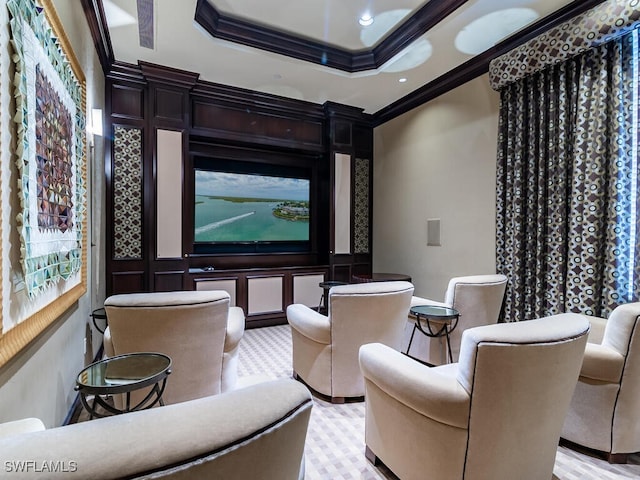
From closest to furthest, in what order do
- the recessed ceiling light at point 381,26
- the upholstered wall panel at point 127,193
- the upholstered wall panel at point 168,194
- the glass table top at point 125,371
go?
the glass table top at point 125,371 → the recessed ceiling light at point 381,26 → the upholstered wall panel at point 127,193 → the upholstered wall panel at point 168,194

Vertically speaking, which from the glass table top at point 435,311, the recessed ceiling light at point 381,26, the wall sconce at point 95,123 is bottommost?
the glass table top at point 435,311

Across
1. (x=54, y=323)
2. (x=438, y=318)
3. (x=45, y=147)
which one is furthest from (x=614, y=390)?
(x=45, y=147)

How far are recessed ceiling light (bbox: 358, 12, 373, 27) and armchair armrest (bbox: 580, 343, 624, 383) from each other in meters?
3.23

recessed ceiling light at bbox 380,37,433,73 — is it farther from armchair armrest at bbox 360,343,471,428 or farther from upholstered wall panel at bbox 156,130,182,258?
armchair armrest at bbox 360,343,471,428

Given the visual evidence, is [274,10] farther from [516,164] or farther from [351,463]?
[351,463]

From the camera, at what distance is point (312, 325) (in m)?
2.54

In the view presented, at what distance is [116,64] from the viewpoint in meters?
3.80

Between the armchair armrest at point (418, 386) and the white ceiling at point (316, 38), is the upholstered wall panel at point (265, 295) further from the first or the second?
the armchair armrest at point (418, 386)

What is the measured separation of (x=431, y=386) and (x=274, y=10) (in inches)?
135

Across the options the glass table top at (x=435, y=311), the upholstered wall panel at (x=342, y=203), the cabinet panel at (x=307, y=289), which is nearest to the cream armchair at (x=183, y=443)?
the glass table top at (x=435, y=311)

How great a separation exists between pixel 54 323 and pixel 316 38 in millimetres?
3534

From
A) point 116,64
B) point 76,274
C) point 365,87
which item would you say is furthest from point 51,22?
point 365,87

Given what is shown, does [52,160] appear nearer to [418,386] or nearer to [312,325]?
[312,325]

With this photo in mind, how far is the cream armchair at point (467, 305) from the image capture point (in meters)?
2.99
